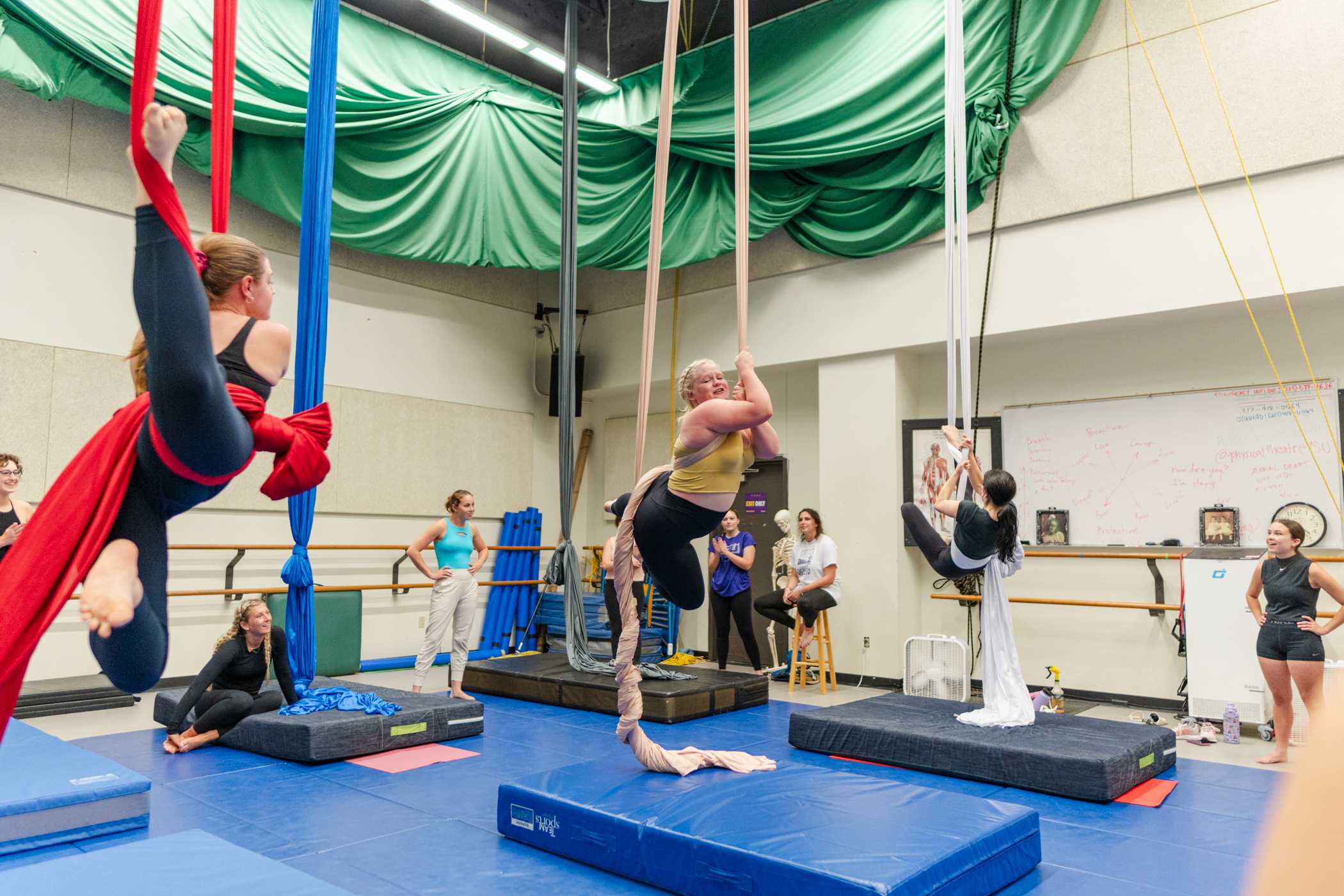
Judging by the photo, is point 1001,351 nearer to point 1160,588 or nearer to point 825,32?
point 1160,588

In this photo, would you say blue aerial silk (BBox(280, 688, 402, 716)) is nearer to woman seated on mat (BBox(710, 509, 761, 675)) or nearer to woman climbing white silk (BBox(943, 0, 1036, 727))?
woman seated on mat (BBox(710, 509, 761, 675))

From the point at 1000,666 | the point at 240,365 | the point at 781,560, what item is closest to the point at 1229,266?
the point at 1000,666

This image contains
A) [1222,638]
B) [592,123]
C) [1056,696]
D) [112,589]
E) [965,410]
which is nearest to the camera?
[112,589]

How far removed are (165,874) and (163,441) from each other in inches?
73.1

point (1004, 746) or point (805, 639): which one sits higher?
point (805, 639)

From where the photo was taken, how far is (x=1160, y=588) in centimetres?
659

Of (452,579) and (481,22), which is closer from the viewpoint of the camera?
(452,579)

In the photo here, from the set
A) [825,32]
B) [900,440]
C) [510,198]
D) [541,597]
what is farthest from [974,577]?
[510,198]

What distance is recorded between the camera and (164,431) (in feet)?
5.14

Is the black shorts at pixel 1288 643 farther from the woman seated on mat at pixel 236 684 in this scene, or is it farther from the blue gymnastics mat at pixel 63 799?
the blue gymnastics mat at pixel 63 799

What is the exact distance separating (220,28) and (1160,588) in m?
6.71

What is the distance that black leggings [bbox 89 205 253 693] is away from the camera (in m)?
1.50

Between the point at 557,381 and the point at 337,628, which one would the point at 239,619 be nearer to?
the point at 337,628

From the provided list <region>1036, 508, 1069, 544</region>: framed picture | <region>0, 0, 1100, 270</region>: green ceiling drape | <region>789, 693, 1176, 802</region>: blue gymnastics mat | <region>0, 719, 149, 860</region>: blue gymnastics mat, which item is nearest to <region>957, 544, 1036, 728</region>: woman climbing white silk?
<region>789, 693, 1176, 802</region>: blue gymnastics mat
